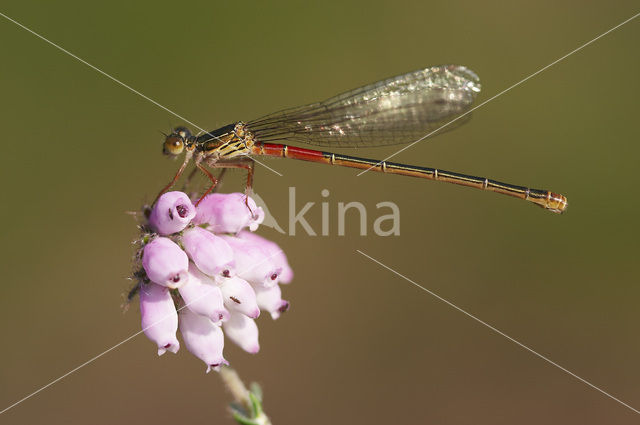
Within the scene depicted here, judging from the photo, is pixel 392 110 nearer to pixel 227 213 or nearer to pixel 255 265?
pixel 227 213

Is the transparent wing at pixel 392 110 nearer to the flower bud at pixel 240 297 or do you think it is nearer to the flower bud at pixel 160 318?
the flower bud at pixel 240 297

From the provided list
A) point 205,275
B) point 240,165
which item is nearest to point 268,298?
point 205,275

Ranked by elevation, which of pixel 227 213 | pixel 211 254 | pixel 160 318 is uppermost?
pixel 227 213

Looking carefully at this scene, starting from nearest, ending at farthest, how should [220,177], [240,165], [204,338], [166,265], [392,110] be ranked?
1. [166,265]
2. [204,338]
3. [220,177]
4. [240,165]
5. [392,110]

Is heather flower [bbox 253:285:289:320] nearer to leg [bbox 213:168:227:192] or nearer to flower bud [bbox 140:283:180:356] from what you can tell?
flower bud [bbox 140:283:180:356]

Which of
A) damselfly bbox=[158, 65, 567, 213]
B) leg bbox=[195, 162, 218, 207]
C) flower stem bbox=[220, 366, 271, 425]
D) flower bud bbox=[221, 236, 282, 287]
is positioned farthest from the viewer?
damselfly bbox=[158, 65, 567, 213]

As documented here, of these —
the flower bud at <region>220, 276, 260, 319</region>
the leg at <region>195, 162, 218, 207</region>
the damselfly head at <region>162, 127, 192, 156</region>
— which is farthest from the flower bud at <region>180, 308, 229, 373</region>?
the damselfly head at <region>162, 127, 192, 156</region>
